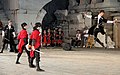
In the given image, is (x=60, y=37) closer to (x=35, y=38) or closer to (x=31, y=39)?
(x=31, y=39)

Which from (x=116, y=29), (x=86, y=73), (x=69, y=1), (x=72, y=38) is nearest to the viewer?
(x=86, y=73)

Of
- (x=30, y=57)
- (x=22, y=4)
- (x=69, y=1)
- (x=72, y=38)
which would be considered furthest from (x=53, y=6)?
(x=30, y=57)

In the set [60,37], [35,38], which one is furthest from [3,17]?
[35,38]

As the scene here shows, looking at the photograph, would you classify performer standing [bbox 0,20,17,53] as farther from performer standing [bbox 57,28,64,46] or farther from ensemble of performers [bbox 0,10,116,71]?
performer standing [bbox 57,28,64,46]

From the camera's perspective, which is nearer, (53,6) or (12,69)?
(12,69)

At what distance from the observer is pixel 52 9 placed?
29.7 meters

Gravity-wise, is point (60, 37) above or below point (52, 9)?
below

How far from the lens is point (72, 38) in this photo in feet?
83.7

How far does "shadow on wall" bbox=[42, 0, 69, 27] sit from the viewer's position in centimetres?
2938

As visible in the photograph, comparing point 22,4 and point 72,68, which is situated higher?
point 22,4

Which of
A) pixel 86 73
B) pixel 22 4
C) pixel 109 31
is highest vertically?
pixel 22 4

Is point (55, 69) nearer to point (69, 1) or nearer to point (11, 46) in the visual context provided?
point (11, 46)

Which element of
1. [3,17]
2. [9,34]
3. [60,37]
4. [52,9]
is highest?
[52,9]

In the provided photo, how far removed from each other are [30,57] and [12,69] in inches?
31.6
